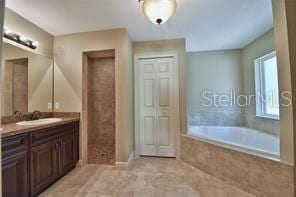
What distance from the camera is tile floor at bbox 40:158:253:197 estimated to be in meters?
1.99

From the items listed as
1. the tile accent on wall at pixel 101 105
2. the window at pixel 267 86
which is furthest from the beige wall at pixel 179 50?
the window at pixel 267 86

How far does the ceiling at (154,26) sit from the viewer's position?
6.82ft

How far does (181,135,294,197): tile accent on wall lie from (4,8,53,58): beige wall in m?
2.97

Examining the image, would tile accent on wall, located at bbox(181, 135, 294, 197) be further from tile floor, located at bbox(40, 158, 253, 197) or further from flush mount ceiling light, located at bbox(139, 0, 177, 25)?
flush mount ceiling light, located at bbox(139, 0, 177, 25)

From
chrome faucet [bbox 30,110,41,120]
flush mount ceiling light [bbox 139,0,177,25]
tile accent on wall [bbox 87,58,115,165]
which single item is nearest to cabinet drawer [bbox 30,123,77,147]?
chrome faucet [bbox 30,110,41,120]

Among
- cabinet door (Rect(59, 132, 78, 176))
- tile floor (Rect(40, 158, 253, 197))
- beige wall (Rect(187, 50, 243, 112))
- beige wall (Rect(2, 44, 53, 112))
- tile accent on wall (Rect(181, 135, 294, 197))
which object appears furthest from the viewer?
beige wall (Rect(187, 50, 243, 112))

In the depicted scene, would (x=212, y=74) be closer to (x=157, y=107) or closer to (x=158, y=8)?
(x=157, y=107)

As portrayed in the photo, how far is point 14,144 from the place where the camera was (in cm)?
162

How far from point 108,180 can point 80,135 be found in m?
0.95

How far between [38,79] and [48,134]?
3.64ft

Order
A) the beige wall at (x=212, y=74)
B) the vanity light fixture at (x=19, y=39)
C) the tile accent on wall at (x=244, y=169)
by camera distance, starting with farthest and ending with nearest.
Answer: the beige wall at (x=212, y=74), the vanity light fixture at (x=19, y=39), the tile accent on wall at (x=244, y=169)

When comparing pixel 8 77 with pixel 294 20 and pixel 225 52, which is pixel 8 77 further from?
pixel 225 52

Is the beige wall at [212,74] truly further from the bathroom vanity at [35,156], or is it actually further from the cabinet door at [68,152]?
the bathroom vanity at [35,156]

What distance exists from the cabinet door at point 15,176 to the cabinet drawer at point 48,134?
0.19m
